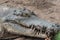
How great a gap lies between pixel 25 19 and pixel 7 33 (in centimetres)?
41

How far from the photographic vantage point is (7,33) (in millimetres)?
4270

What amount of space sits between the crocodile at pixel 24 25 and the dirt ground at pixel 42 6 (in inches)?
69.7

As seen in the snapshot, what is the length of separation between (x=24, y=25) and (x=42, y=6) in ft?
9.06

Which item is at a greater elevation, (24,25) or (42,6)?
(42,6)

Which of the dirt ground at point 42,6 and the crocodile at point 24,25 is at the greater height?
the dirt ground at point 42,6

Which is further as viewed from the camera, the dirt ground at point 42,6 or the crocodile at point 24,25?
the dirt ground at point 42,6

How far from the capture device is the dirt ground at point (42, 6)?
20.8 ft

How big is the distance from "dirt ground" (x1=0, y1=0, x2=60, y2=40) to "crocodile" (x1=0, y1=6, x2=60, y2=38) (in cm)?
177

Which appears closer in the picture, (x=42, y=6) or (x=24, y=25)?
(x=24, y=25)

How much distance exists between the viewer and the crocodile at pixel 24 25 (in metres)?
3.95

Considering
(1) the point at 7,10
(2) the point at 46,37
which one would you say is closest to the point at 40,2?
(1) the point at 7,10

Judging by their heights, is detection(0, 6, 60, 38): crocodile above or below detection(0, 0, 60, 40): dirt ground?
below

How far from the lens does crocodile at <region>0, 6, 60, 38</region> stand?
3.95 m

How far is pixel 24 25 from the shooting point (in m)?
4.17
